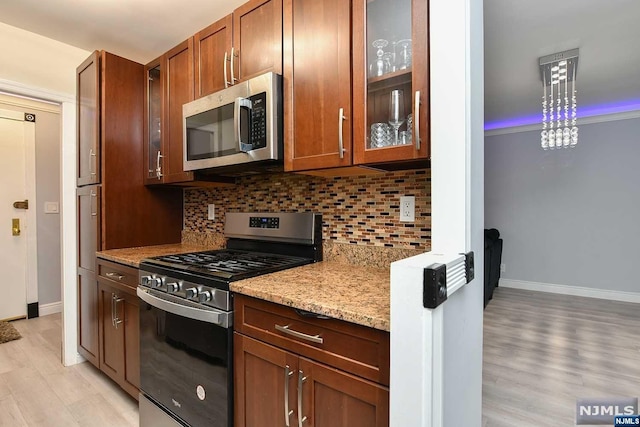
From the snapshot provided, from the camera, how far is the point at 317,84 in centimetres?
144

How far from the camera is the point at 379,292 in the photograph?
3.82ft

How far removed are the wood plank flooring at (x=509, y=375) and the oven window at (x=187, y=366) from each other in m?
0.46

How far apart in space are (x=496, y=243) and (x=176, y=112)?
4304 mm

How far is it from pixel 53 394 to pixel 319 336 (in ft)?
7.07

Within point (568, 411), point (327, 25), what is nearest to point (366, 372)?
point (327, 25)

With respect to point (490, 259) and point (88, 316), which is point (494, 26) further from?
point (88, 316)

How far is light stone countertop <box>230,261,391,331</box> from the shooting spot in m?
0.96

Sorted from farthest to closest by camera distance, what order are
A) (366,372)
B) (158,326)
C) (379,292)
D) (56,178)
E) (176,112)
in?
(56,178) → (176,112) → (158,326) → (379,292) → (366,372)

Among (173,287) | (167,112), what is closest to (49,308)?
(167,112)

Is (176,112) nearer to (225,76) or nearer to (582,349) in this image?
(225,76)

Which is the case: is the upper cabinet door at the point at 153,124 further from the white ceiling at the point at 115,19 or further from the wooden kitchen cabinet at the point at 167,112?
the white ceiling at the point at 115,19

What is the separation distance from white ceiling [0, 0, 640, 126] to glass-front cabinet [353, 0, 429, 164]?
3.73 feet

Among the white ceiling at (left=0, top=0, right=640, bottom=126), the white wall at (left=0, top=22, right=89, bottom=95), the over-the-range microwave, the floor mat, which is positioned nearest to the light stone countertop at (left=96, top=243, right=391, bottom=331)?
the over-the-range microwave

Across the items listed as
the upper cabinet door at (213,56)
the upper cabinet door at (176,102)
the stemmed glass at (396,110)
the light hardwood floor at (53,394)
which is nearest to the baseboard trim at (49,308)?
the light hardwood floor at (53,394)
